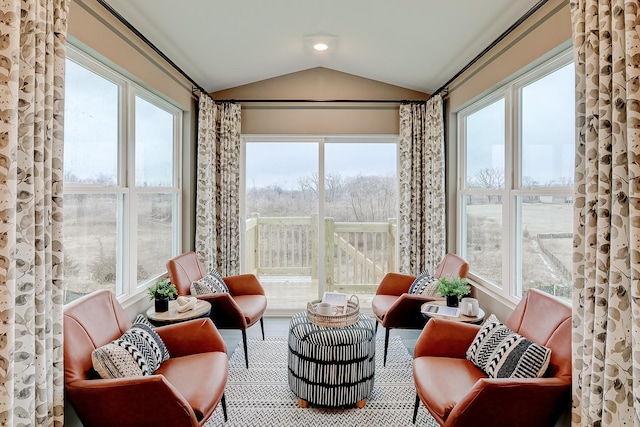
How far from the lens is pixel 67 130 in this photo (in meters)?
2.14

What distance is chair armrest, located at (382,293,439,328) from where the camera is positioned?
117 inches

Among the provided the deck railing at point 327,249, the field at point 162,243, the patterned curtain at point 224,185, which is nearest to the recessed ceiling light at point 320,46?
the patterned curtain at point 224,185

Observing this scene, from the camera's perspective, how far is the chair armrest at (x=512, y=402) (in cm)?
162

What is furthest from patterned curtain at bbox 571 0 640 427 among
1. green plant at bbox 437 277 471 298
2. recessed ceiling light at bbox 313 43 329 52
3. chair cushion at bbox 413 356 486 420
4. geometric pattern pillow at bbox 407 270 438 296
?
recessed ceiling light at bbox 313 43 329 52

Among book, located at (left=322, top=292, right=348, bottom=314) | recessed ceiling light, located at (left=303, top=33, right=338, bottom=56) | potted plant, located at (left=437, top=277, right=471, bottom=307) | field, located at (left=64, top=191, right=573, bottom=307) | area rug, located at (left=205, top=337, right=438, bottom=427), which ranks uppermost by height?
recessed ceiling light, located at (left=303, top=33, right=338, bottom=56)

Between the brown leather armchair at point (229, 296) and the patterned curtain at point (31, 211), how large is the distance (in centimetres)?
138

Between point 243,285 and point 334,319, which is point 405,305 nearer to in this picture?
point 334,319

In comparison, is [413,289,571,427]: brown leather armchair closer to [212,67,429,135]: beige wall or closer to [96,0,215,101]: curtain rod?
[212,67,429,135]: beige wall

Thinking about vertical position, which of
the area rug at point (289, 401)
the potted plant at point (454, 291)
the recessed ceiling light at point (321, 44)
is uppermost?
the recessed ceiling light at point (321, 44)

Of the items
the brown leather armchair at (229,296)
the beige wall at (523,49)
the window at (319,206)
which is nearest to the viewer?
the beige wall at (523,49)

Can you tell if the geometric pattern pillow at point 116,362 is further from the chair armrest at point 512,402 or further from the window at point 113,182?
the chair armrest at point 512,402

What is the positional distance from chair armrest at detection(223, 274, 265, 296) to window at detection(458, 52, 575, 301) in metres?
2.10

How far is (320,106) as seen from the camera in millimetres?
4129

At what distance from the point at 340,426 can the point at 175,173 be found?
2797 mm
